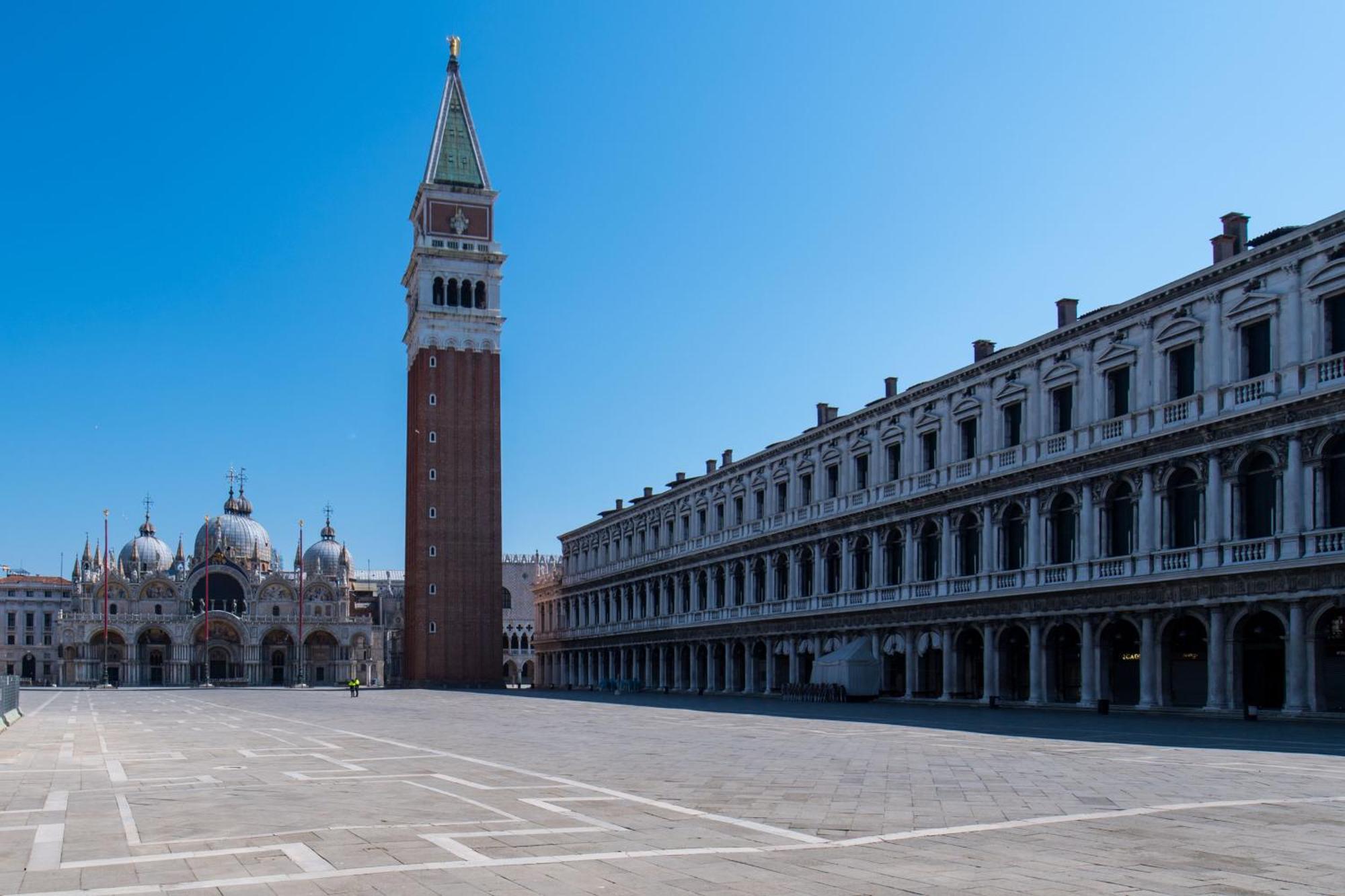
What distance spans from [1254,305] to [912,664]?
1981 centimetres

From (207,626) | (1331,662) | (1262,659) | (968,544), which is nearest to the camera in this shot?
(1331,662)

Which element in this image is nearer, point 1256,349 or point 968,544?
point 1256,349

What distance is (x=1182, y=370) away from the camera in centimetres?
3688

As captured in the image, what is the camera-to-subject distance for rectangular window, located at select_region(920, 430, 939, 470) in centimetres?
4866

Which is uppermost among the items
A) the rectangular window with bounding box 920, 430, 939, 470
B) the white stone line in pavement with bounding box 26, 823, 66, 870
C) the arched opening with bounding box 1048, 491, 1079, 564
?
the rectangular window with bounding box 920, 430, 939, 470

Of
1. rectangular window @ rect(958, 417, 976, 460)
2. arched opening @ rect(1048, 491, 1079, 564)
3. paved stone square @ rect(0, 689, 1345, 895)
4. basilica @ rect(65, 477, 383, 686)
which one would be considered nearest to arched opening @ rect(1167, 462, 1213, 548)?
arched opening @ rect(1048, 491, 1079, 564)

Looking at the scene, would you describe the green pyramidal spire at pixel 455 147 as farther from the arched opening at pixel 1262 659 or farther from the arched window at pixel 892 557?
the arched opening at pixel 1262 659

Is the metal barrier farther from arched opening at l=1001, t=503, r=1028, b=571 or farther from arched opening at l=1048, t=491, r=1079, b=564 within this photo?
arched opening at l=1048, t=491, r=1079, b=564

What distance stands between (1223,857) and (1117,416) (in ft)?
98.4

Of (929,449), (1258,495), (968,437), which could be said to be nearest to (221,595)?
(929,449)

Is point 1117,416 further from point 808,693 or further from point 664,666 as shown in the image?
point 664,666

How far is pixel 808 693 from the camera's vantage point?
52.0m

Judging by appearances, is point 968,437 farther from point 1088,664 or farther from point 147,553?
point 147,553

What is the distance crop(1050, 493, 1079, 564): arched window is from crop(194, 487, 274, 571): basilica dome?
384 ft
